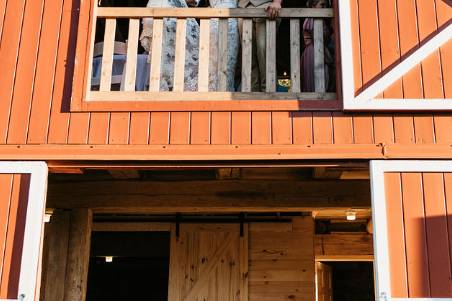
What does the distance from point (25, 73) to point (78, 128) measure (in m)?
0.71

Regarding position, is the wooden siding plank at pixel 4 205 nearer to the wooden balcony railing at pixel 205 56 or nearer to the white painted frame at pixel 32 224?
the white painted frame at pixel 32 224

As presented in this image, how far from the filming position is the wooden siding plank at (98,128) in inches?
231

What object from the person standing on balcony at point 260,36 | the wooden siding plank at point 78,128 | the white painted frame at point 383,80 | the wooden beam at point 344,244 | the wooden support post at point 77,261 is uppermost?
the person standing on balcony at point 260,36

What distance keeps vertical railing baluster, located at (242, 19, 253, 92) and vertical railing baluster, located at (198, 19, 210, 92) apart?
32cm

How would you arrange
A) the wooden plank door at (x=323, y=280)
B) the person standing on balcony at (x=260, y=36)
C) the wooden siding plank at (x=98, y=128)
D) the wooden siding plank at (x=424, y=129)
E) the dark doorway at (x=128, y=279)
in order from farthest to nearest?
the dark doorway at (x=128, y=279) → the wooden plank door at (x=323, y=280) → the person standing on balcony at (x=260, y=36) → the wooden siding plank at (x=98, y=128) → the wooden siding plank at (x=424, y=129)

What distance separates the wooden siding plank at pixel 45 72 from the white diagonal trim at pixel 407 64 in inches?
104

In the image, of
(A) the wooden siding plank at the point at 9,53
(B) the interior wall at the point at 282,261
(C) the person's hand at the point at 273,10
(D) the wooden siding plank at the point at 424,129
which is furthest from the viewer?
(B) the interior wall at the point at 282,261

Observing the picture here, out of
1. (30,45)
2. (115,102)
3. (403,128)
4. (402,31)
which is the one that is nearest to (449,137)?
(403,128)

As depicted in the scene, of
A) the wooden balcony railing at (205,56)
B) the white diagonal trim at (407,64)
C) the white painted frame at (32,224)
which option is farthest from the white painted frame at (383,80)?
the white painted frame at (32,224)

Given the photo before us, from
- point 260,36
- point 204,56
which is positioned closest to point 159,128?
point 204,56

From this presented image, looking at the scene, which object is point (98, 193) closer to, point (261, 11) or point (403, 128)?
point (261, 11)

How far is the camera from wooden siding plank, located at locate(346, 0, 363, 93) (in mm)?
5895

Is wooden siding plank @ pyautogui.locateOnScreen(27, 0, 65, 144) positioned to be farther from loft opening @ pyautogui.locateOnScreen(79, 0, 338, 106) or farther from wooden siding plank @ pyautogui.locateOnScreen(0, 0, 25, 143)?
loft opening @ pyautogui.locateOnScreen(79, 0, 338, 106)

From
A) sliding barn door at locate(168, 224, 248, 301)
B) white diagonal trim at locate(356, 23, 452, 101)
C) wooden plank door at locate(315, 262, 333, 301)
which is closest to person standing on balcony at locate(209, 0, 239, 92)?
white diagonal trim at locate(356, 23, 452, 101)
